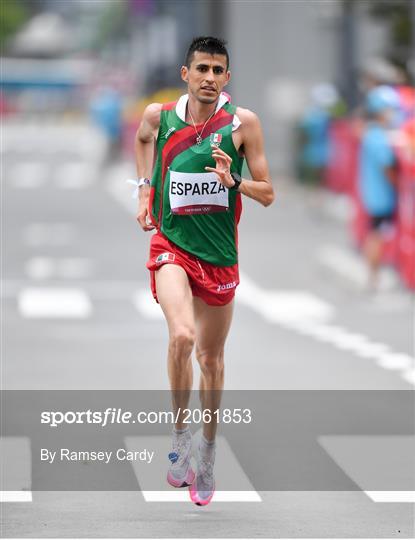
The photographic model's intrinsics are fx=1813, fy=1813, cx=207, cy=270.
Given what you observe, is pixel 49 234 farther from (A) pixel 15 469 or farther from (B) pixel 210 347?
(B) pixel 210 347

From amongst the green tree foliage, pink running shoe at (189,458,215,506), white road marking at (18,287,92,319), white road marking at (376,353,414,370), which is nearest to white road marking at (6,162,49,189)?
white road marking at (18,287,92,319)

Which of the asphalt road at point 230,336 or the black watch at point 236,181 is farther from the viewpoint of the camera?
the black watch at point 236,181

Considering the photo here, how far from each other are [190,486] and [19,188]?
99.1 feet

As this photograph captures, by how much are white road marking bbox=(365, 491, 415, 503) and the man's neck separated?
184 centimetres

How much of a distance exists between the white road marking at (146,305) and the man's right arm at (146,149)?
7485mm

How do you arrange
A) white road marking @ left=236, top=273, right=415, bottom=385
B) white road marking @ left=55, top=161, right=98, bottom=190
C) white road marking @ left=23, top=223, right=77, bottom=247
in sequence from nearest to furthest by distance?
1. white road marking @ left=236, top=273, right=415, bottom=385
2. white road marking @ left=23, top=223, right=77, bottom=247
3. white road marking @ left=55, top=161, right=98, bottom=190

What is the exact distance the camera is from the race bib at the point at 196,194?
26.0ft

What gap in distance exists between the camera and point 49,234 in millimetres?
25766

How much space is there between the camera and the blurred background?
310 inches

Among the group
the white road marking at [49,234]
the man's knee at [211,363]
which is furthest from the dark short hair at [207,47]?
the white road marking at [49,234]

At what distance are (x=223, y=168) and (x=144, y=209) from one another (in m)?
0.57

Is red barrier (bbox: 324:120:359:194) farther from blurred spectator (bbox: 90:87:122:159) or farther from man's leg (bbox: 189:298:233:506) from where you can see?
man's leg (bbox: 189:298:233:506)

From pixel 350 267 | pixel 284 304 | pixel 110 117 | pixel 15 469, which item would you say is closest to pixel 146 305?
pixel 284 304

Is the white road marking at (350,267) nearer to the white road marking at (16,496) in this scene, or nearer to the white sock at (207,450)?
the white sock at (207,450)
